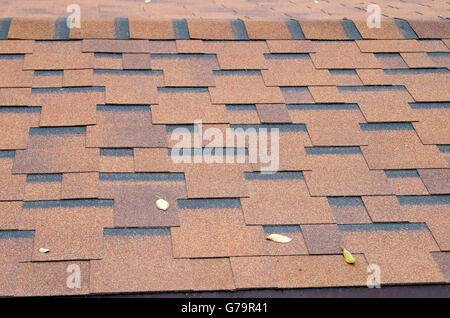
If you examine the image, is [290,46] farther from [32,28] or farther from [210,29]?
[32,28]

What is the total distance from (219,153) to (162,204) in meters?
0.41

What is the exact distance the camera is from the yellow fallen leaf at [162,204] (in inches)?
89.1

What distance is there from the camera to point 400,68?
3.13 m

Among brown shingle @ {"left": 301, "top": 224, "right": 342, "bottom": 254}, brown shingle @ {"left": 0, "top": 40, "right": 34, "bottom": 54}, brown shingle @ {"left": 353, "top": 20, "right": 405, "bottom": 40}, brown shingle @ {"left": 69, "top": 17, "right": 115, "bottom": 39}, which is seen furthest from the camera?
brown shingle @ {"left": 353, "top": 20, "right": 405, "bottom": 40}

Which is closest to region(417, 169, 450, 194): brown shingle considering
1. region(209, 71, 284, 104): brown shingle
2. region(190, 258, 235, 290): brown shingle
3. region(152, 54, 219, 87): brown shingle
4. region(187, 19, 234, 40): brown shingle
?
region(209, 71, 284, 104): brown shingle

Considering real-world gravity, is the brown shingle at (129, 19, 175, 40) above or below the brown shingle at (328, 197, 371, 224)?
above

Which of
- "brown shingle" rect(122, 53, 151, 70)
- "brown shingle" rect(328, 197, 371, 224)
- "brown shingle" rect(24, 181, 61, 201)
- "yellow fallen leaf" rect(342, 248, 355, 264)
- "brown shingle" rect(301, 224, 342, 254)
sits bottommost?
"yellow fallen leaf" rect(342, 248, 355, 264)

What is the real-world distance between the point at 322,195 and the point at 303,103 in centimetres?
64

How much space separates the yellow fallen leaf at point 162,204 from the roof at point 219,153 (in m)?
0.02

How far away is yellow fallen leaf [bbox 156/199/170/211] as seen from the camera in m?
2.26

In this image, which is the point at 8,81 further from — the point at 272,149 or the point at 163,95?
the point at 272,149

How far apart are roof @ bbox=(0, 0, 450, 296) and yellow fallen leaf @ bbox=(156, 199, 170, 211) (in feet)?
0.05

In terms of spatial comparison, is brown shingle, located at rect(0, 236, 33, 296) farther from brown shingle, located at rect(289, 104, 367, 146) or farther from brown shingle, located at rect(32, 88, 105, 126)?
brown shingle, located at rect(289, 104, 367, 146)
